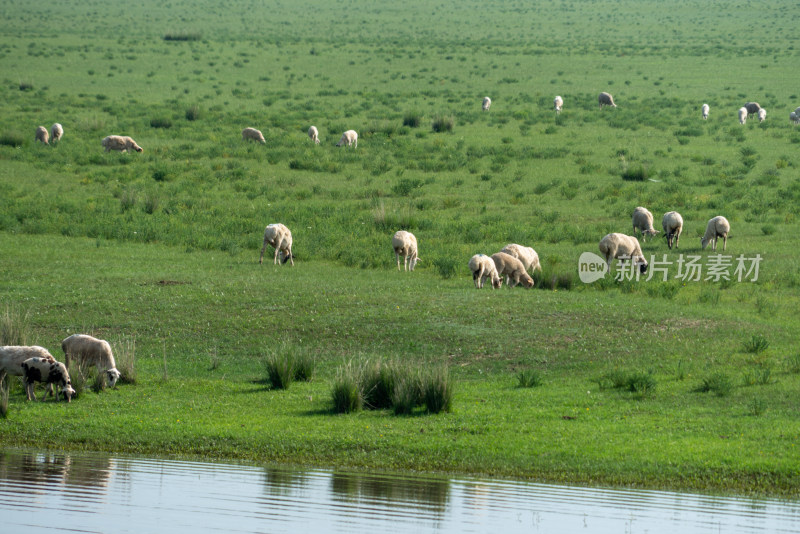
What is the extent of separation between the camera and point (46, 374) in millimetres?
15750

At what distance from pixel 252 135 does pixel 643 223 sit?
2272 cm

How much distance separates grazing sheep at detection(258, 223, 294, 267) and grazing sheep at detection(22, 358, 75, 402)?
11675 mm

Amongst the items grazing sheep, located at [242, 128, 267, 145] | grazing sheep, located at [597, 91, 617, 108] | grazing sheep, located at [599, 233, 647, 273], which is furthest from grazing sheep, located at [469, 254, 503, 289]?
grazing sheep, located at [597, 91, 617, 108]

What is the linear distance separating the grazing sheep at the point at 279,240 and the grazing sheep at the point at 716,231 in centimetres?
1210

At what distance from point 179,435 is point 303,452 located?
6.24ft

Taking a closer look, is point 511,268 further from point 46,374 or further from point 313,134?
point 313,134

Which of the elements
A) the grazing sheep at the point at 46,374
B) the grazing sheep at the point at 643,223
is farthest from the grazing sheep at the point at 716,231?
the grazing sheep at the point at 46,374

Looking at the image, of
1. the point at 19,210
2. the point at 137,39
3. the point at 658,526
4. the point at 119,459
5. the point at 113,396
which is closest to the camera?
the point at 658,526

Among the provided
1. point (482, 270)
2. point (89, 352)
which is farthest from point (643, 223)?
point (89, 352)

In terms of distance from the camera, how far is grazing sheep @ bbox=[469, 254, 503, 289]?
24.1 meters

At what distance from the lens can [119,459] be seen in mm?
13398

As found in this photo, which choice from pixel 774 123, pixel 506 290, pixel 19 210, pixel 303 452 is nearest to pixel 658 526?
pixel 303 452

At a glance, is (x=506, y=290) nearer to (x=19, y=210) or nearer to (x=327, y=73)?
(x=19, y=210)

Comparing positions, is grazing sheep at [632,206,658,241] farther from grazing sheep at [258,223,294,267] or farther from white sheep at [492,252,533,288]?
grazing sheep at [258,223,294,267]
